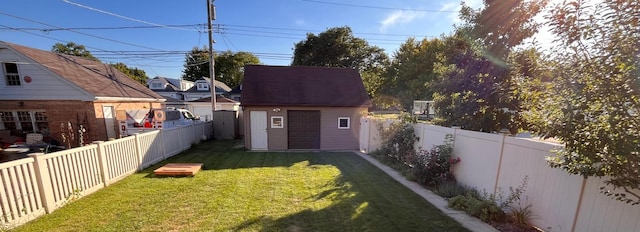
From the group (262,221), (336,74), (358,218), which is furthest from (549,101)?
(336,74)

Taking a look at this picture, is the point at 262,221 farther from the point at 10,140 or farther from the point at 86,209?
the point at 10,140

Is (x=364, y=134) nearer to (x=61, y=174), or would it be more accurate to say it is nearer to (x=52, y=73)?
(x=61, y=174)

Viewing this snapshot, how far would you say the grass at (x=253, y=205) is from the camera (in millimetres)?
3664

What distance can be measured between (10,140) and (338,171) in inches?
553

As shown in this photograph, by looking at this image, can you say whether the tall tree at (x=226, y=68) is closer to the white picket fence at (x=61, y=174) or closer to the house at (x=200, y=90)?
the house at (x=200, y=90)

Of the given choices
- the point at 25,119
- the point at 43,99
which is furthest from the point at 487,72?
the point at 25,119

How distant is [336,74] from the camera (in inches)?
482

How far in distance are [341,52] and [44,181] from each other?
33014 millimetres

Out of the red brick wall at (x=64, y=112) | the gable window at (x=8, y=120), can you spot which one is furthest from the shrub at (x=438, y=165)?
the gable window at (x=8, y=120)

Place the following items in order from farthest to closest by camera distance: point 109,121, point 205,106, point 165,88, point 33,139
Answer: point 165,88, point 205,106, point 109,121, point 33,139

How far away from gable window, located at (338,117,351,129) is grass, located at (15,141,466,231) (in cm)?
414

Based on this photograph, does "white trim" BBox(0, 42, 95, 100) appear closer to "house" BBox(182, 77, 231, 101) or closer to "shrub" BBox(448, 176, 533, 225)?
"shrub" BBox(448, 176, 533, 225)

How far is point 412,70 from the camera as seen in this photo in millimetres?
26859

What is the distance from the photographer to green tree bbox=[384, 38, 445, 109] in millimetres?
25125
